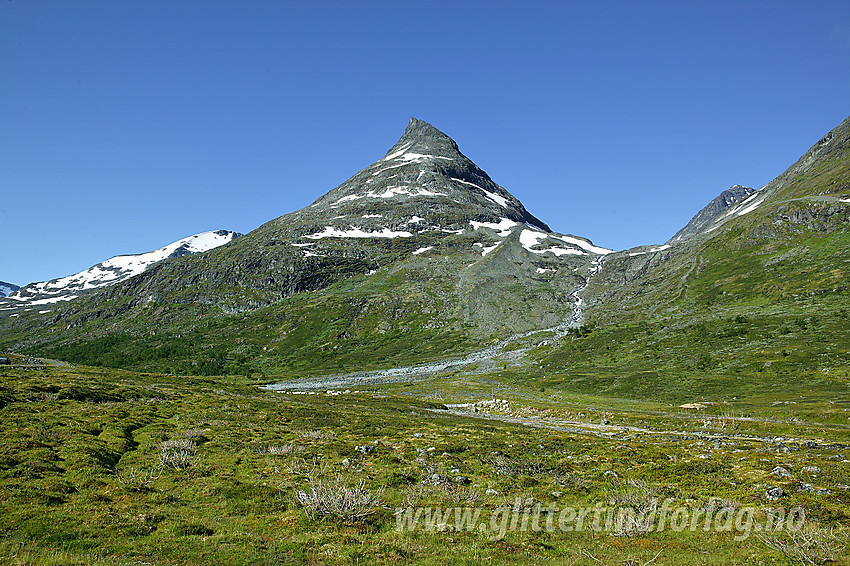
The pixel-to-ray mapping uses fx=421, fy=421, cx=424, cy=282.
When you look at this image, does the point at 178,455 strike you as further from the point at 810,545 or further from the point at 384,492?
the point at 810,545

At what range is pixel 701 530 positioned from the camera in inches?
658

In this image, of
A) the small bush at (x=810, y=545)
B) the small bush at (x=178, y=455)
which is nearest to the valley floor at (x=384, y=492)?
the small bush at (x=810, y=545)

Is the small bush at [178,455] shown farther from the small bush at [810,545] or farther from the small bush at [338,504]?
the small bush at [810,545]

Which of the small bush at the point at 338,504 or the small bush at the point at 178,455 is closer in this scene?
the small bush at the point at 338,504

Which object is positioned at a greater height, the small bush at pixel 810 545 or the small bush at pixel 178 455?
the small bush at pixel 810 545

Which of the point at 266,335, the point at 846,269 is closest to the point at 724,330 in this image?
the point at 846,269

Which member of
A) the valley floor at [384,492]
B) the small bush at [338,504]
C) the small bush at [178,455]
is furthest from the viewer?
the small bush at [178,455]

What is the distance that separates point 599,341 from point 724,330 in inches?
1320

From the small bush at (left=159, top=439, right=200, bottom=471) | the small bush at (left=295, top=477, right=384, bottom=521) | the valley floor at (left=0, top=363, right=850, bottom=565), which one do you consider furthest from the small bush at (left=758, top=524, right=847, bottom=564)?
the small bush at (left=159, top=439, right=200, bottom=471)

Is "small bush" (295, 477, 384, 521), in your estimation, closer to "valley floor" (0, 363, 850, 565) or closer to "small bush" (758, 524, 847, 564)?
"valley floor" (0, 363, 850, 565)

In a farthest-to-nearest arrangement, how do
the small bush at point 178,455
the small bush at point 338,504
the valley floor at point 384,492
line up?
the small bush at point 178,455, the small bush at point 338,504, the valley floor at point 384,492

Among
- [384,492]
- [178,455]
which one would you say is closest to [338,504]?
[384,492]

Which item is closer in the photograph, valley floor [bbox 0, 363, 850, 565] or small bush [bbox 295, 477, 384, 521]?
valley floor [bbox 0, 363, 850, 565]

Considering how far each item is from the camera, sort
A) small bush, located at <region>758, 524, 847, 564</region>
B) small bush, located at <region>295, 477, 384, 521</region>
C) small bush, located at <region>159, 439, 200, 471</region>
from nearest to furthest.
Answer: small bush, located at <region>758, 524, 847, 564</region>, small bush, located at <region>295, 477, 384, 521</region>, small bush, located at <region>159, 439, 200, 471</region>
